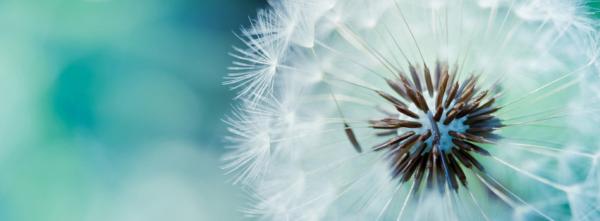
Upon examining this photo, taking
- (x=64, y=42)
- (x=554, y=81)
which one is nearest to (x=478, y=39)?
(x=554, y=81)

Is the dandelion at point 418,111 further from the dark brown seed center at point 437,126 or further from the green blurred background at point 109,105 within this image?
the green blurred background at point 109,105

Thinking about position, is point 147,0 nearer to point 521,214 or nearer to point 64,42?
point 64,42

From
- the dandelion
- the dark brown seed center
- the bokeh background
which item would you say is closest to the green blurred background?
the bokeh background

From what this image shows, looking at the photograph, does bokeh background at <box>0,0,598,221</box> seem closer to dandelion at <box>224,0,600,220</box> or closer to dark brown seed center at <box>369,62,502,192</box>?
dandelion at <box>224,0,600,220</box>

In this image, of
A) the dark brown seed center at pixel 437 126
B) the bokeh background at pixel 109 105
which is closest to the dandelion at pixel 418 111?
the dark brown seed center at pixel 437 126

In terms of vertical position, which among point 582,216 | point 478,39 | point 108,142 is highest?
point 108,142

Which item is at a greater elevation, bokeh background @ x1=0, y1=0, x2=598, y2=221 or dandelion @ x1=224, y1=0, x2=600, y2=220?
bokeh background @ x1=0, y1=0, x2=598, y2=221
